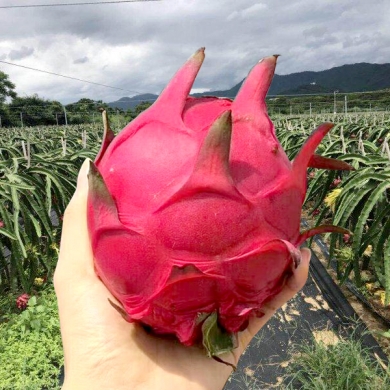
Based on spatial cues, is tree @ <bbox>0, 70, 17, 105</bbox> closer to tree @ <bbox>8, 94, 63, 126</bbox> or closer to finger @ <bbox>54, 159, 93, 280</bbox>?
tree @ <bbox>8, 94, 63, 126</bbox>

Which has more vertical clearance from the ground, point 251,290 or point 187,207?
point 187,207

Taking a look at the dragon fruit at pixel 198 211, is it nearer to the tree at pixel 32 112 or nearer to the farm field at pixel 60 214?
the farm field at pixel 60 214

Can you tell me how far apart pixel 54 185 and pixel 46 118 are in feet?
131

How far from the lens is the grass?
224cm

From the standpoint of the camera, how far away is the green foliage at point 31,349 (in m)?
2.59

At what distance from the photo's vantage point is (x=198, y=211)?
0.60m

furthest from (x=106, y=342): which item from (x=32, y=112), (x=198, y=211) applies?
(x=32, y=112)

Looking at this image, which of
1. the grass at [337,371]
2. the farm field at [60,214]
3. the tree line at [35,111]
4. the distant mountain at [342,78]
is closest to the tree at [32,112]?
the tree line at [35,111]

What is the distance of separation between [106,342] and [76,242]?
232 millimetres

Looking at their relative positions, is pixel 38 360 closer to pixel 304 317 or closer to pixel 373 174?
pixel 304 317

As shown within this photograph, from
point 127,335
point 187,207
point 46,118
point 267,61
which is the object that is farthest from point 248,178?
point 46,118

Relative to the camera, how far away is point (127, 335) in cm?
90

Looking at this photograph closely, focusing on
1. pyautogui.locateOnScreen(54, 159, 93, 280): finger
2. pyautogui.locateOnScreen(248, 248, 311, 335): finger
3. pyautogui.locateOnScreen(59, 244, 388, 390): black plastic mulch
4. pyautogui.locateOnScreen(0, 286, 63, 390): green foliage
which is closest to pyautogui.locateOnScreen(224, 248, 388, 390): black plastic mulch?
pyautogui.locateOnScreen(59, 244, 388, 390): black plastic mulch

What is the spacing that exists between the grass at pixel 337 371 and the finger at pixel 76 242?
1757mm
